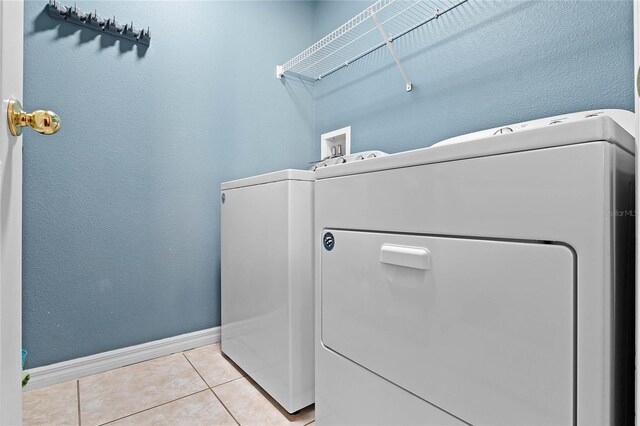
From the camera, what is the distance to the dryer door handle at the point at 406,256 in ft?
2.18

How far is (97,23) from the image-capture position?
1390 mm

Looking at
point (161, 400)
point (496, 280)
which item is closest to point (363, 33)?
point (496, 280)

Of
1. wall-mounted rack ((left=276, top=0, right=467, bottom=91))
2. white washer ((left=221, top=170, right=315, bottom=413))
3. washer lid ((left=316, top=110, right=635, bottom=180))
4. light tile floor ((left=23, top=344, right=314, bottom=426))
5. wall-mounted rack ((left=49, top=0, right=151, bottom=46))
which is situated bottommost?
light tile floor ((left=23, top=344, right=314, bottom=426))

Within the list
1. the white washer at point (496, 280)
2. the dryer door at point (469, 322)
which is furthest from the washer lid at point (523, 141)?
the dryer door at point (469, 322)

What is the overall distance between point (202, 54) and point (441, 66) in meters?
1.23

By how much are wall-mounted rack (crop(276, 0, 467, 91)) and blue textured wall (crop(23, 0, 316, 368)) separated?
24cm

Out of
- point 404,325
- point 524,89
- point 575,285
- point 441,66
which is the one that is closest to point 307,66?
point 441,66

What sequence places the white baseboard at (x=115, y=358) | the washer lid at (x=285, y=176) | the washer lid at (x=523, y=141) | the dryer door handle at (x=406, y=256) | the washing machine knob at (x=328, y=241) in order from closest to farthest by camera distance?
the washer lid at (x=523, y=141) < the dryer door handle at (x=406, y=256) < the washing machine knob at (x=328, y=241) < the washer lid at (x=285, y=176) < the white baseboard at (x=115, y=358)

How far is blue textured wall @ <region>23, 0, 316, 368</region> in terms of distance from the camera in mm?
1311

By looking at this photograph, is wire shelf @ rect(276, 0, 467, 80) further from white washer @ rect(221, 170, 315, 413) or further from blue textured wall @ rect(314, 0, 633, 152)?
white washer @ rect(221, 170, 315, 413)

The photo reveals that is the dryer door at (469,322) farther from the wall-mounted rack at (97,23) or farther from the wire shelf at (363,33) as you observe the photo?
the wall-mounted rack at (97,23)

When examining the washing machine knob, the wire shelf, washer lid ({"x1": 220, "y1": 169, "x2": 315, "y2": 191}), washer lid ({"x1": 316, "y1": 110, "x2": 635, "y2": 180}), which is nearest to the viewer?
washer lid ({"x1": 316, "y1": 110, "x2": 635, "y2": 180})

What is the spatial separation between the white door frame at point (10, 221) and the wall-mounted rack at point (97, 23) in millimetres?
994


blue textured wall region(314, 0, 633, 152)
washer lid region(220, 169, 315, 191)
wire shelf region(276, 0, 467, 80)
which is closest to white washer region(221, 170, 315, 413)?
washer lid region(220, 169, 315, 191)
